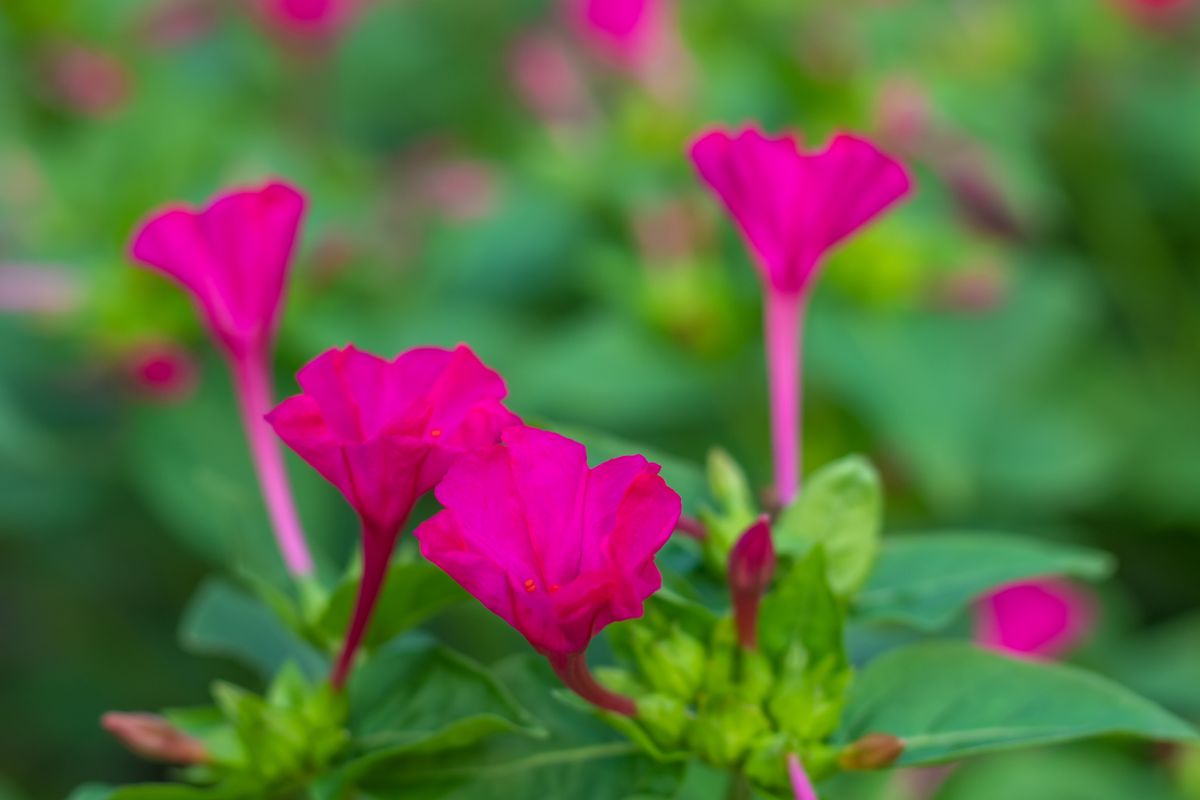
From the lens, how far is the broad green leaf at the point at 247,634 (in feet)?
3.12

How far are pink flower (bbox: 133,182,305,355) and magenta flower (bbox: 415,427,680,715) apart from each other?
227mm

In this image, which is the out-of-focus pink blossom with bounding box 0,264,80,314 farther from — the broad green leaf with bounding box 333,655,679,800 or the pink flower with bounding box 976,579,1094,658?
the pink flower with bounding box 976,579,1094,658

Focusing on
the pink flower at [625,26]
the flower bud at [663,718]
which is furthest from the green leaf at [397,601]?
the pink flower at [625,26]

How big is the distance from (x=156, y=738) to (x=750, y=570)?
0.33 metres

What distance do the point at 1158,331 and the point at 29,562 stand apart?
1.64m

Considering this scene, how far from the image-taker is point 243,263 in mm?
815

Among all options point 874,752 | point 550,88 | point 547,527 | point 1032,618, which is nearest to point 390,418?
point 547,527

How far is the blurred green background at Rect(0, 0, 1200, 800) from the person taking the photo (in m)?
1.53

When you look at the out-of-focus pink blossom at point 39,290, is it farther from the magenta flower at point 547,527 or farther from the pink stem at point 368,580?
the magenta flower at point 547,527

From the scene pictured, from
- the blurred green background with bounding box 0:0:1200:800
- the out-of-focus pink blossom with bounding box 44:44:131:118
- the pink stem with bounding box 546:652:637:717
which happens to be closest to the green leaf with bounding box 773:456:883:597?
the pink stem with bounding box 546:652:637:717

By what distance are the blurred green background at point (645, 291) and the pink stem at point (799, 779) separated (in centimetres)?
66

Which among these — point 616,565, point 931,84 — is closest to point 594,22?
point 931,84

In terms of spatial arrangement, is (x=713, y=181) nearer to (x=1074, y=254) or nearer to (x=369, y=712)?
(x=369, y=712)

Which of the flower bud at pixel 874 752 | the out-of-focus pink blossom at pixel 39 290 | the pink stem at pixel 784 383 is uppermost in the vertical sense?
the out-of-focus pink blossom at pixel 39 290
